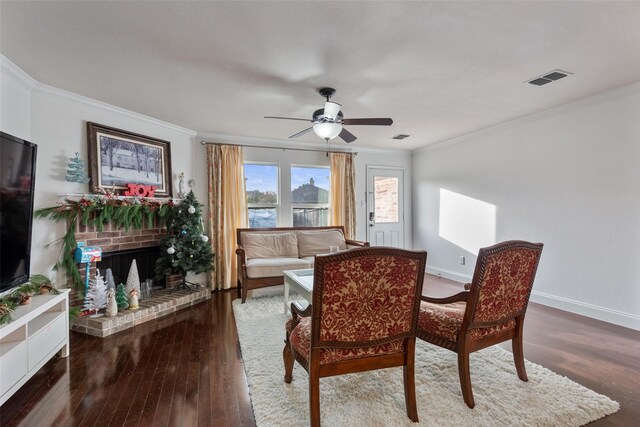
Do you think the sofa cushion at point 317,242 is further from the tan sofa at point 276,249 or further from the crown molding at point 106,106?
the crown molding at point 106,106

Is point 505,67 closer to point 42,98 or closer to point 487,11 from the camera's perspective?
point 487,11

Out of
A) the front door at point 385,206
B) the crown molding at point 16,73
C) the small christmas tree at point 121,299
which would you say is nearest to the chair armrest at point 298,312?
the small christmas tree at point 121,299

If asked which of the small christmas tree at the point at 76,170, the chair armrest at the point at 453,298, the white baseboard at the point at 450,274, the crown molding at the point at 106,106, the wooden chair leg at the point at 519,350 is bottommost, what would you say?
the white baseboard at the point at 450,274

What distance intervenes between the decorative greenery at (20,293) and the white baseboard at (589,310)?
527 cm

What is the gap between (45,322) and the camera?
2.29m

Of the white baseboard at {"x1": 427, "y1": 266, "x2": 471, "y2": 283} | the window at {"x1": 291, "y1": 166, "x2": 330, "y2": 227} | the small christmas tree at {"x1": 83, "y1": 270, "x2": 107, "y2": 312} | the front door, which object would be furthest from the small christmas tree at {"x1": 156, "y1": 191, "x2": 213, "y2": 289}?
the white baseboard at {"x1": 427, "y1": 266, "x2": 471, "y2": 283}

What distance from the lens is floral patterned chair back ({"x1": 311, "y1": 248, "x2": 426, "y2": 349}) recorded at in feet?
4.88

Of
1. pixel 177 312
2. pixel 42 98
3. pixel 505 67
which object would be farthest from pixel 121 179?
pixel 505 67

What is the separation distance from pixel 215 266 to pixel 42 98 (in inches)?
112

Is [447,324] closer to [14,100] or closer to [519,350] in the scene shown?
[519,350]

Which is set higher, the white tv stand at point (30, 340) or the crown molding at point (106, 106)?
the crown molding at point (106, 106)

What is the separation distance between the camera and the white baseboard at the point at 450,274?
498cm

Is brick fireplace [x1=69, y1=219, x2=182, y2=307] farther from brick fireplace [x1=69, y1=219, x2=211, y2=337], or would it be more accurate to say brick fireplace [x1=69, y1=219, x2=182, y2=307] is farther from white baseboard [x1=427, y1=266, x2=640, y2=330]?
white baseboard [x1=427, y1=266, x2=640, y2=330]

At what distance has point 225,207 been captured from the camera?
477 centimetres
